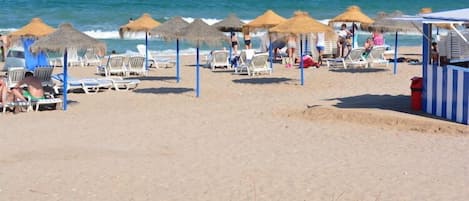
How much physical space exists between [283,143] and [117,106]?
4579 mm

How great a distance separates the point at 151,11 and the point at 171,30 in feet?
121

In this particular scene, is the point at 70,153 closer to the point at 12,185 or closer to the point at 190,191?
the point at 12,185

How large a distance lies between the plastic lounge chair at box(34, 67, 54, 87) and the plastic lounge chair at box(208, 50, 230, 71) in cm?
635

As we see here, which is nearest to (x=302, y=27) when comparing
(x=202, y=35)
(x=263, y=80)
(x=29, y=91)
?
(x=202, y=35)

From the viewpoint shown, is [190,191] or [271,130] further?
[271,130]

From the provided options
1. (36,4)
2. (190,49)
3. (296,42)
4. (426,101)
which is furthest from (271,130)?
(36,4)

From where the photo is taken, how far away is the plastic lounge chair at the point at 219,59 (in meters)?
20.2

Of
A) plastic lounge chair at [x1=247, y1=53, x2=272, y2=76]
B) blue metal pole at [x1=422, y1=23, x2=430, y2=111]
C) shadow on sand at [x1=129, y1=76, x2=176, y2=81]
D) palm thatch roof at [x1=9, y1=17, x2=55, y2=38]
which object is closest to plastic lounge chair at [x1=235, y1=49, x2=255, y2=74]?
plastic lounge chair at [x1=247, y1=53, x2=272, y2=76]

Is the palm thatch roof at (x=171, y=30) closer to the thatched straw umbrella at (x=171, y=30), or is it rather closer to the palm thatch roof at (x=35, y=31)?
the thatched straw umbrella at (x=171, y=30)

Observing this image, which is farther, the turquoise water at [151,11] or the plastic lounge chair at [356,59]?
the turquoise water at [151,11]

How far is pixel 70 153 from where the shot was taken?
8.97 metres

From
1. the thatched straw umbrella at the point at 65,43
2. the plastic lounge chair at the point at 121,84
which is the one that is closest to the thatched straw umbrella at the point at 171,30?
the plastic lounge chair at the point at 121,84

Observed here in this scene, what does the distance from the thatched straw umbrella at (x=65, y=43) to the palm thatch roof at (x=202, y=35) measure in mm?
1829

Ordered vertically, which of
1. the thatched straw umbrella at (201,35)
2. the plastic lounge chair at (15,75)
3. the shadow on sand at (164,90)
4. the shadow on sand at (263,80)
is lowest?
the shadow on sand at (164,90)
